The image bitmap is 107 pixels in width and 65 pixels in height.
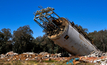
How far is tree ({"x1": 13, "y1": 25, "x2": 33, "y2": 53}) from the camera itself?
34.0 metres

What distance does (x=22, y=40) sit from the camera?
34.7 metres

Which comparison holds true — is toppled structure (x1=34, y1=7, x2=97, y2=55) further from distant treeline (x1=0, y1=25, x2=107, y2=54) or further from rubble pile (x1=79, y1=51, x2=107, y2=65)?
distant treeline (x1=0, y1=25, x2=107, y2=54)

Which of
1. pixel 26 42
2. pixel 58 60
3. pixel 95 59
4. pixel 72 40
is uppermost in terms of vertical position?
pixel 26 42

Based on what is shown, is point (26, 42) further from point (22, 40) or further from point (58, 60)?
point (58, 60)

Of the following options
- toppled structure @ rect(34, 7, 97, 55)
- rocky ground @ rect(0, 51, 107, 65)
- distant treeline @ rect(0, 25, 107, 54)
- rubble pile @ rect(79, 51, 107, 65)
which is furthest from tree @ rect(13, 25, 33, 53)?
rubble pile @ rect(79, 51, 107, 65)

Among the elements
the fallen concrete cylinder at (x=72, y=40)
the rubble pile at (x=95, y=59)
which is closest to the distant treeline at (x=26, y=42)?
the fallen concrete cylinder at (x=72, y=40)

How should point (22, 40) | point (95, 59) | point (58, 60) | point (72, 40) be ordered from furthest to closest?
point (22, 40), point (72, 40), point (58, 60), point (95, 59)

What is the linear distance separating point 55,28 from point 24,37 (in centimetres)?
2301

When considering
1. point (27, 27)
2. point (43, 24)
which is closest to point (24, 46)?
point (27, 27)

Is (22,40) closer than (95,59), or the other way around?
(95,59)

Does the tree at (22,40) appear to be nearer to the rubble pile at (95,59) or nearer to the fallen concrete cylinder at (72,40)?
the fallen concrete cylinder at (72,40)

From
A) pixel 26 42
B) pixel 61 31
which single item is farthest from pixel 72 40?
pixel 26 42

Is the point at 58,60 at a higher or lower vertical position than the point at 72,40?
A: lower

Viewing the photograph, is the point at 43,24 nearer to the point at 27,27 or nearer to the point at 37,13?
the point at 37,13
